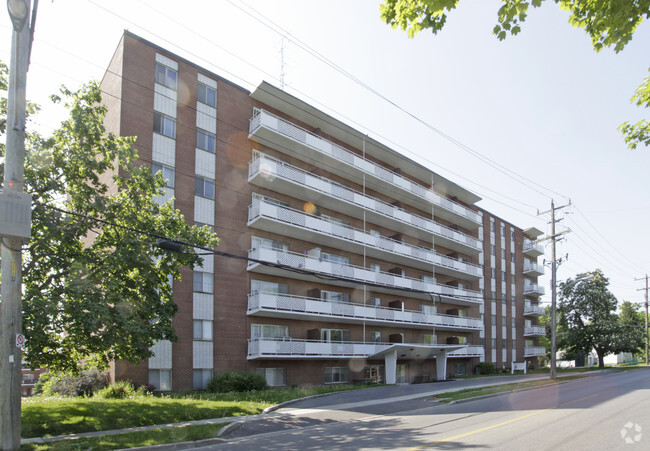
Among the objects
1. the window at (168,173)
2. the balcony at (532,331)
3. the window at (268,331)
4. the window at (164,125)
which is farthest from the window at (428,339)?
the window at (164,125)

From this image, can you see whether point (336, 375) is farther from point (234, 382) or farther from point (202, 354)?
point (202, 354)

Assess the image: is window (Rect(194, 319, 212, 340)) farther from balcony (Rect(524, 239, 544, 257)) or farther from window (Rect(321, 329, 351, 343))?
balcony (Rect(524, 239, 544, 257))

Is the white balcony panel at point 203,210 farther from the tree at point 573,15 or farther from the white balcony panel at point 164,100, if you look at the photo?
the tree at point 573,15

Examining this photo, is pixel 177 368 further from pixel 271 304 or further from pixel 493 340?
pixel 493 340

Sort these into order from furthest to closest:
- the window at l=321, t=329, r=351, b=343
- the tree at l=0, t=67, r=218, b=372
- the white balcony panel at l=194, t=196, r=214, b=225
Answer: the window at l=321, t=329, r=351, b=343
the white balcony panel at l=194, t=196, r=214, b=225
the tree at l=0, t=67, r=218, b=372

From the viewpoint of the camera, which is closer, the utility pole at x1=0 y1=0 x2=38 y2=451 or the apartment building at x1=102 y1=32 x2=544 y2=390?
the utility pole at x1=0 y1=0 x2=38 y2=451

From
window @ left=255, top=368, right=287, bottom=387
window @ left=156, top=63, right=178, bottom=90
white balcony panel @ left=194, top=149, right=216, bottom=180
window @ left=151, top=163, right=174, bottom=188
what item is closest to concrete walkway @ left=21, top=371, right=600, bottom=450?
window @ left=255, top=368, right=287, bottom=387

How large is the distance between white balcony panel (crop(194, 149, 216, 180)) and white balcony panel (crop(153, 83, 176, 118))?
260 centimetres

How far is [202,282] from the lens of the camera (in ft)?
86.7

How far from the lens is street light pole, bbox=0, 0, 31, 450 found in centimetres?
1048

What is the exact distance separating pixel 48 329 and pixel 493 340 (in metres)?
47.9

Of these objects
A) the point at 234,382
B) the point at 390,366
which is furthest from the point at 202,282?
the point at 390,366

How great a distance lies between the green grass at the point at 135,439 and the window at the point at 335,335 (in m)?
19.1

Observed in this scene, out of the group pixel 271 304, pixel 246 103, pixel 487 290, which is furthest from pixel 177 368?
pixel 487 290
